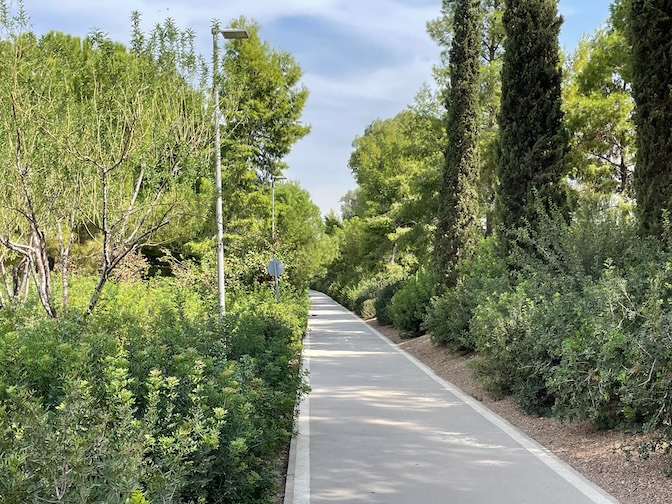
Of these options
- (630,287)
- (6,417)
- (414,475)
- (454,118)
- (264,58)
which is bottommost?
(414,475)

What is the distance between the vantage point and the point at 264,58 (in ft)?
89.9

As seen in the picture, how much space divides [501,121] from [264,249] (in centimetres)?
1296

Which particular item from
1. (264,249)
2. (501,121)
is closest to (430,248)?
(264,249)

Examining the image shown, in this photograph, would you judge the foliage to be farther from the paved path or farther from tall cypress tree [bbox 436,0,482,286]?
tall cypress tree [bbox 436,0,482,286]

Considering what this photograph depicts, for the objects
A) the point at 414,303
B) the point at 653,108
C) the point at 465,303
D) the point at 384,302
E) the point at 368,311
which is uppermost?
the point at 653,108

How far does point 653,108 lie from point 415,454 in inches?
246

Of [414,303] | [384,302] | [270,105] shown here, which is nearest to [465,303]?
[414,303]

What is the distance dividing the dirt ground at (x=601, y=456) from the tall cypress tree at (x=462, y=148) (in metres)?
9.37

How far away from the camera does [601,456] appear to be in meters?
6.51

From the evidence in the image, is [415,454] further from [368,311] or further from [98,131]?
[368,311]

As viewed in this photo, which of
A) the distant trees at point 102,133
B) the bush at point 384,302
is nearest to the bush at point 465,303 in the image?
the distant trees at point 102,133

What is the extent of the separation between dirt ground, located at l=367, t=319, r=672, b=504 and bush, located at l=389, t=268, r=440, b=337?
10.3 m

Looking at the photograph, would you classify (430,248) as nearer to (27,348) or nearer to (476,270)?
(476,270)

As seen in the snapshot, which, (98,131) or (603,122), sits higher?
(603,122)
